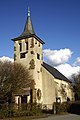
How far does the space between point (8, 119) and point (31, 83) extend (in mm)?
16520

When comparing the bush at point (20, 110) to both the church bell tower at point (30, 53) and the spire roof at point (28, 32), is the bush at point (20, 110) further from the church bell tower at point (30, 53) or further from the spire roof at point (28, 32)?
the spire roof at point (28, 32)

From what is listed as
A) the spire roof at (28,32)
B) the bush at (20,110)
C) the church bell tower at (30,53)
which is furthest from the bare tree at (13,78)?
the bush at (20,110)

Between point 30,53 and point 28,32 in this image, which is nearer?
point 30,53

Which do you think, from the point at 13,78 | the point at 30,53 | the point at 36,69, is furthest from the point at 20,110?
A: the point at 30,53

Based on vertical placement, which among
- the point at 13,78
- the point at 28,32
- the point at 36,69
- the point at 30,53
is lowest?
the point at 13,78

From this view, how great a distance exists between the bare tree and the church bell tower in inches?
67.2

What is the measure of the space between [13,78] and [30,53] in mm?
7413

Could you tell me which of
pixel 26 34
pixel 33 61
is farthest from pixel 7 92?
pixel 26 34

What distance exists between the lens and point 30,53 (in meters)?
42.1

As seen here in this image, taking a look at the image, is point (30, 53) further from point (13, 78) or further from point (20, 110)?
point (20, 110)

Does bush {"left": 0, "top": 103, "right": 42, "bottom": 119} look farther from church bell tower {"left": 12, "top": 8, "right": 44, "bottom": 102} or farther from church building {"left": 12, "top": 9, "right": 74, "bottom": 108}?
church bell tower {"left": 12, "top": 8, "right": 44, "bottom": 102}

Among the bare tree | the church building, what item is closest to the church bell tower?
the church building

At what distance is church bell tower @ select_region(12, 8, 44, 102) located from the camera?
41.2 m

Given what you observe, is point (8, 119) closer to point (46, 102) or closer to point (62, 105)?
point (62, 105)
